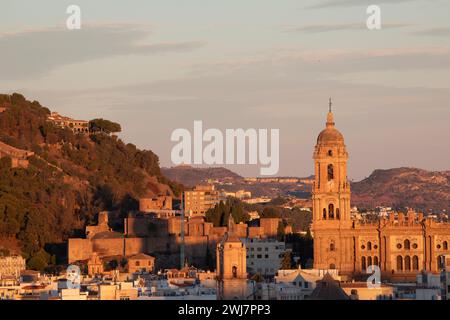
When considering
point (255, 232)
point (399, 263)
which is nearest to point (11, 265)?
point (255, 232)

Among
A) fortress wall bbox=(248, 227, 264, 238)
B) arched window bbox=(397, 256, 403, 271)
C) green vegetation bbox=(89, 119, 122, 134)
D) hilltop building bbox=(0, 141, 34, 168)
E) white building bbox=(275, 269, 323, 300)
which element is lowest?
white building bbox=(275, 269, 323, 300)

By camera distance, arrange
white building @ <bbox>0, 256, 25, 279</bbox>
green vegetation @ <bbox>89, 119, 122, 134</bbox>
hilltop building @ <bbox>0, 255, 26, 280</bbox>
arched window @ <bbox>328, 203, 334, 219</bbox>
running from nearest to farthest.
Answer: arched window @ <bbox>328, 203, 334, 219</bbox>, hilltop building @ <bbox>0, 255, 26, 280</bbox>, white building @ <bbox>0, 256, 25, 279</bbox>, green vegetation @ <bbox>89, 119, 122, 134</bbox>

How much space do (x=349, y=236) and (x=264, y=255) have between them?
22.8 feet

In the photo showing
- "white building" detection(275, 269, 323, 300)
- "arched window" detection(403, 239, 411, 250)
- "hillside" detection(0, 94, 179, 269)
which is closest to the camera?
"white building" detection(275, 269, 323, 300)

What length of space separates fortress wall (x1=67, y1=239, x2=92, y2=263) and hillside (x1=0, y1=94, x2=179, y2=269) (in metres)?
1.45

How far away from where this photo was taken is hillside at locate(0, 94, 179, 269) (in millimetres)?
130625

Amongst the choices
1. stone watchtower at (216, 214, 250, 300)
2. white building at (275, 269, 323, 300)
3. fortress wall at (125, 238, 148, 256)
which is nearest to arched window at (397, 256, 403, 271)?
white building at (275, 269, 323, 300)

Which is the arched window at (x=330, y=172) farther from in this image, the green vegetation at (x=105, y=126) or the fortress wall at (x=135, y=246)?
the green vegetation at (x=105, y=126)

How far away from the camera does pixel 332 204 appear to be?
11581 centimetres

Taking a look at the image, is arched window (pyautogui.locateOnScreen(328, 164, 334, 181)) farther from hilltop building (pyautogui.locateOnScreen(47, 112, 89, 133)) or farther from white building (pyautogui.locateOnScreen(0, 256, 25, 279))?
hilltop building (pyautogui.locateOnScreen(47, 112, 89, 133))

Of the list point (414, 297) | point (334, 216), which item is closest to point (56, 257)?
point (334, 216)

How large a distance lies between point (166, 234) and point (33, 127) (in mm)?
29504

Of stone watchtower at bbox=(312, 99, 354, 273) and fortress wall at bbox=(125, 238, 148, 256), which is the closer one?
stone watchtower at bbox=(312, 99, 354, 273)
